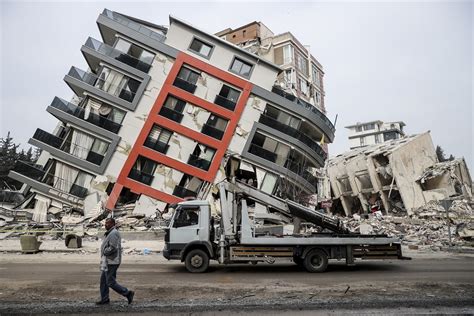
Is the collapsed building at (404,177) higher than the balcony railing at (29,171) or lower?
higher

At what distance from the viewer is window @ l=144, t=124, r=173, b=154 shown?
28.1 metres

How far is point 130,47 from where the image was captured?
2894 centimetres

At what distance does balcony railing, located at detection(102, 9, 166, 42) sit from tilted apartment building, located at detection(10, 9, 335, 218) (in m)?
0.09

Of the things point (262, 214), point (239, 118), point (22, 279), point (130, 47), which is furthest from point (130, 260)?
point (130, 47)

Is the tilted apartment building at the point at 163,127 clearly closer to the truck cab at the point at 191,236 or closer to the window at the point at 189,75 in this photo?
the window at the point at 189,75

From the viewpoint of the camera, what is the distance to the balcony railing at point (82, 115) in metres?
27.5

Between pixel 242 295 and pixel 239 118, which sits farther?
pixel 239 118

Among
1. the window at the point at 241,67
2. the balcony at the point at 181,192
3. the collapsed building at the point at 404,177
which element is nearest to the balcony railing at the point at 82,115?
the balcony at the point at 181,192

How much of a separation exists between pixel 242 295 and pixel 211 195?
1986cm

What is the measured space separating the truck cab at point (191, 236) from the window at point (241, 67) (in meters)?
20.2

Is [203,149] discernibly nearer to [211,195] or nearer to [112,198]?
[211,195]

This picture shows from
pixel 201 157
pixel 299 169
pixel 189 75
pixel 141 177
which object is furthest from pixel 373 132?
pixel 141 177

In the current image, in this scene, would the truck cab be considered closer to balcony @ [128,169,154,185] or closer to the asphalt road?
the asphalt road

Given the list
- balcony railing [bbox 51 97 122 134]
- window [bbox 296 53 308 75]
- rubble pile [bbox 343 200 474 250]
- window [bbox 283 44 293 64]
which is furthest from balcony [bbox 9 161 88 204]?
window [bbox 296 53 308 75]
